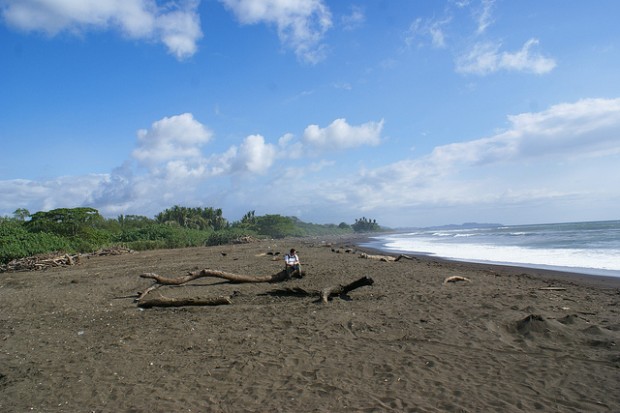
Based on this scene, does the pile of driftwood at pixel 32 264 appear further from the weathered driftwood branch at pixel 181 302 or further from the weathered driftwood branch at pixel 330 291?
the weathered driftwood branch at pixel 330 291

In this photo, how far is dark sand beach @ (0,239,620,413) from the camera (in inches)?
182

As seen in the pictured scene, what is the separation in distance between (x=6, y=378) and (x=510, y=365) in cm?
775

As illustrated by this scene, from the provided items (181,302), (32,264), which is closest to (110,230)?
(32,264)

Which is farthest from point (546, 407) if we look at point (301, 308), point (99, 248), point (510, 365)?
point (99, 248)

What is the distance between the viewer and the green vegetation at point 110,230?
25.8 meters

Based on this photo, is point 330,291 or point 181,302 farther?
point 330,291

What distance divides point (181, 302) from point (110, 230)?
48.8 metres

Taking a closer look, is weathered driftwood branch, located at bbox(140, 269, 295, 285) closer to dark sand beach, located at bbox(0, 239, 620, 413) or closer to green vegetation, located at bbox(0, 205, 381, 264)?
dark sand beach, located at bbox(0, 239, 620, 413)

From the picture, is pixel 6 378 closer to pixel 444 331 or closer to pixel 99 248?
pixel 444 331

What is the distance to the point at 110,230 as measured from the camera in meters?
51.4

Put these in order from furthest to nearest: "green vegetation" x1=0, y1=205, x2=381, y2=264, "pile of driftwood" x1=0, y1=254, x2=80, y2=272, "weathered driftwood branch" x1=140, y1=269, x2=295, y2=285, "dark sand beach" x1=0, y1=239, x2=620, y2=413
Result: "green vegetation" x1=0, y1=205, x2=381, y2=264, "pile of driftwood" x1=0, y1=254, x2=80, y2=272, "weathered driftwood branch" x1=140, y1=269, x2=295, y2=285, "dark sand beach" x1=0, y1=239, x2=620, y2=413

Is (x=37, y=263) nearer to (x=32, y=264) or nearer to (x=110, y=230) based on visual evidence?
(x=32, y=264)

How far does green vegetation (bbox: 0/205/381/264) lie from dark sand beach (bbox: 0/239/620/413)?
1904cm

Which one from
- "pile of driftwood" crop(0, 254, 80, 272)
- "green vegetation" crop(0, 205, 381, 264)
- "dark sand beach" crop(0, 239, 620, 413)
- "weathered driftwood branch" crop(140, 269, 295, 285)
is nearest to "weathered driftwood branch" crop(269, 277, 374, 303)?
"dark sand beach" crop(0, 239, 620, 413)
